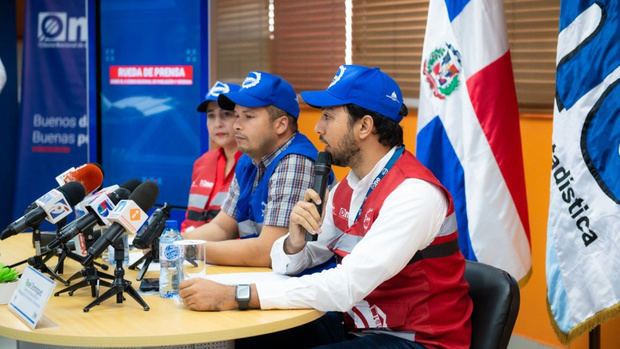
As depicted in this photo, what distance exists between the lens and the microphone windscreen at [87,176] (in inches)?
106

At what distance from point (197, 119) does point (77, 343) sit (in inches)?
129

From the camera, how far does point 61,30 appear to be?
5.83 metres

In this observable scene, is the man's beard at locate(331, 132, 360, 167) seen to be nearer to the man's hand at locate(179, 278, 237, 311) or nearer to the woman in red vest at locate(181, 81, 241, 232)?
the man's hand at locate(179, 278, 237, 311)

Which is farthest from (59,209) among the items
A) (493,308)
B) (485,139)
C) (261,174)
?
(485,139)

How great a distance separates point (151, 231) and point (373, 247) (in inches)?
25.2

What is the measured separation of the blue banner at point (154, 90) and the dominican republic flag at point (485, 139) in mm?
2247

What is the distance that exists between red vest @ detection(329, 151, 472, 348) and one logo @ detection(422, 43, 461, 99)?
1011 millimetres

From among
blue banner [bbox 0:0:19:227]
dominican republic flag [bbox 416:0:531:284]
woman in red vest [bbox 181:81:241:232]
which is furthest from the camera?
blue banner [bbox 0:0:19:227]

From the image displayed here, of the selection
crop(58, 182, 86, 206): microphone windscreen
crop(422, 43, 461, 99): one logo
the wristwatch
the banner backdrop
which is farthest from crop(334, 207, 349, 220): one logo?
the banner backdrop

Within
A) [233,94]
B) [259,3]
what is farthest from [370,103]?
[259,3]

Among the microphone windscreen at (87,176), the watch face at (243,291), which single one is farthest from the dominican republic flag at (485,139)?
the microphone windscreen at (87,176)

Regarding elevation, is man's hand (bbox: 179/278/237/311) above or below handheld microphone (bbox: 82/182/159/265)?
below

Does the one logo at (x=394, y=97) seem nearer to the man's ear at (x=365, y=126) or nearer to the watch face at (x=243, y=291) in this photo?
the man's ear at (x=365, y=126)

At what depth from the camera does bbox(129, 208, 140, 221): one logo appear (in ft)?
6.61
